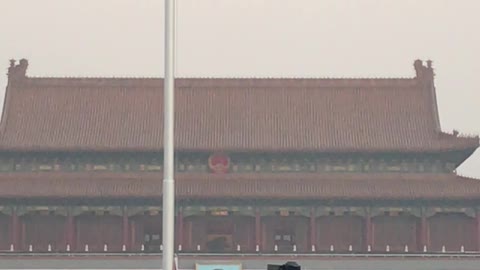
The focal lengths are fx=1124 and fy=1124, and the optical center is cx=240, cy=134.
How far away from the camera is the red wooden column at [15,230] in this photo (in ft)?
187

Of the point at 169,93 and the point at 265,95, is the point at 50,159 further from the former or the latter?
the point at 169,93

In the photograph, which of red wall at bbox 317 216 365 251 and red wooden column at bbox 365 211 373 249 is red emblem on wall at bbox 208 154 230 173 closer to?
red wall at bbox 317 216 365 251

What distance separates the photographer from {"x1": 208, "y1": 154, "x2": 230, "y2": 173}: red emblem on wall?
5959 cm

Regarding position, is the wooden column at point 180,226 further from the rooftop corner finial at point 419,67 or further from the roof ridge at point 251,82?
the rooftop corner finial at point 419,67

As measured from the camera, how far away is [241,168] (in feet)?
197

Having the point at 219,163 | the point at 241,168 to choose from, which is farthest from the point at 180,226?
the point at 241,168

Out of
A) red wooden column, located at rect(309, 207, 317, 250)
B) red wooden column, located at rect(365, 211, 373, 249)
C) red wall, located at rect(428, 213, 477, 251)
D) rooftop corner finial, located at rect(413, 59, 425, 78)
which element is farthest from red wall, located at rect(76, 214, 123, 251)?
rooftop corner finial, located at rect(413, 59, 425, 78)

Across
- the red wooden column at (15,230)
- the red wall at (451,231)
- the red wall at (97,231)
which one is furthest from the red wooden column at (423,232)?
A: the red wooden column at (15,230)

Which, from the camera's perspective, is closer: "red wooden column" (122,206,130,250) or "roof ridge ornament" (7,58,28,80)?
"red wooden column" (122,206,130,250)

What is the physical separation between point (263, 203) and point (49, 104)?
14629 mm

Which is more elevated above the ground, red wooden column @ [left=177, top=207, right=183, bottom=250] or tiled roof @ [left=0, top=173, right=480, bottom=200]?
tiled roof @ [left=0, top=173, right=480, bottom=200]

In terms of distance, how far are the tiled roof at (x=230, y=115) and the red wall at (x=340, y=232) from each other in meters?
3.85

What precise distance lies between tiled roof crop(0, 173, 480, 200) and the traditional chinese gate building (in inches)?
4.0

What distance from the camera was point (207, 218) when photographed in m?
58.7
